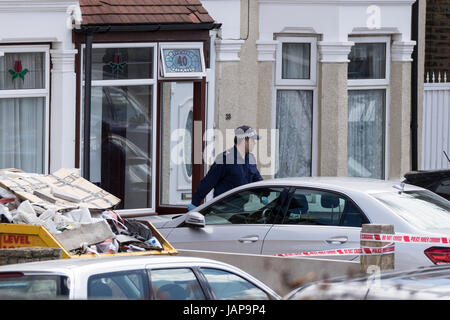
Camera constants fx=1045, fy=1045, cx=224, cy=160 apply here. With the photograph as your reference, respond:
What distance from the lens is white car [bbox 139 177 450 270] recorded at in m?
9.58

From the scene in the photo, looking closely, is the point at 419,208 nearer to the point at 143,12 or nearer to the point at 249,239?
the point at 249,239

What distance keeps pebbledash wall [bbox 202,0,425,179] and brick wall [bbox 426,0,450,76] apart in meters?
2.40

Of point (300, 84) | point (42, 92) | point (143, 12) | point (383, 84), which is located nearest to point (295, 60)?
point (300, 84)

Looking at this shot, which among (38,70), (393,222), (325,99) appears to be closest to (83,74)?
(38,70)

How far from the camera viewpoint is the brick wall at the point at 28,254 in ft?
27.5

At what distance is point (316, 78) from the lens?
1845 centimetres

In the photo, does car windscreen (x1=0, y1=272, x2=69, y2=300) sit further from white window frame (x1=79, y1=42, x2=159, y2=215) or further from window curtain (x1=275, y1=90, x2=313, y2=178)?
window curtain (x1=275, y1=90, x2=313, y2=178)

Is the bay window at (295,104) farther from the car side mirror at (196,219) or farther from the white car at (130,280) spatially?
the white car at (130,280)

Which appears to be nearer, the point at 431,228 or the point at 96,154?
the point at 431,228
